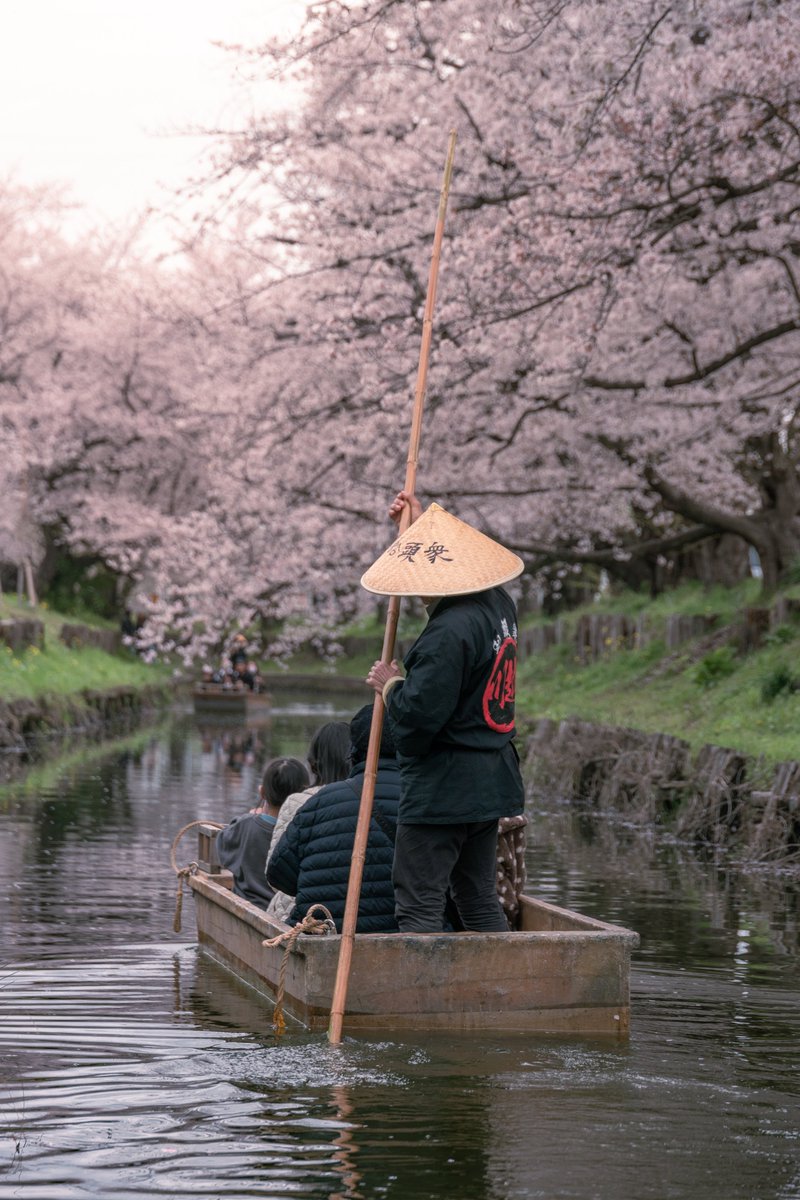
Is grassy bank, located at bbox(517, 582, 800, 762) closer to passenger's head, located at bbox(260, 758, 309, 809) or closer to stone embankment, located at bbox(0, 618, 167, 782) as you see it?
passenger's head, located at bbox(260, 758, 309, 809)

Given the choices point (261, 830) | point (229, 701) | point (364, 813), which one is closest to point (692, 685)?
point (261, 830)

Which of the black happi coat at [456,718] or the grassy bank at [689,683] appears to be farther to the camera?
the grassy bank at [689,683]

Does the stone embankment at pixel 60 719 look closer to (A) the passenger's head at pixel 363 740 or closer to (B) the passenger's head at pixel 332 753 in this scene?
(B) the passenger's head at pixel 332 753

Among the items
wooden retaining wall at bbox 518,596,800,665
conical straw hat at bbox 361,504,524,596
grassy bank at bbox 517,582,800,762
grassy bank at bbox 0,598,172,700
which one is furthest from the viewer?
grassy bank at bbox 0,598,172,700

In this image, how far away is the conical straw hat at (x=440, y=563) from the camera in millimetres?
6879

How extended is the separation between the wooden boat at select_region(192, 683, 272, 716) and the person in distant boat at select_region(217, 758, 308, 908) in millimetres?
25028

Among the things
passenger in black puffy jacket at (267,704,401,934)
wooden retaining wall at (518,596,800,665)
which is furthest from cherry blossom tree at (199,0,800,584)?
passenger in black puffy jacket at (267,704,401,934)

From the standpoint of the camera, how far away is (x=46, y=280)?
40500 millimetres

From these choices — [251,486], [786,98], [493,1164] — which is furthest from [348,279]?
[493,1164]

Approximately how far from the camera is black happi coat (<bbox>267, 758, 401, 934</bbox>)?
718 centimetres

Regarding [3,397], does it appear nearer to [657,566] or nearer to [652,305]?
[657,566]

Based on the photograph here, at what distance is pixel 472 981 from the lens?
687cm

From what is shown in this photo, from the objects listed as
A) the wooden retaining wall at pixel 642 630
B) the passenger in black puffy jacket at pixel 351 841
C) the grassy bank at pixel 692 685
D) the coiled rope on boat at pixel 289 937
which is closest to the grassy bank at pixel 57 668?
the grassy bank at pixel 692 685

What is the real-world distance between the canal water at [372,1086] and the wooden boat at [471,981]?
4.9 inches
